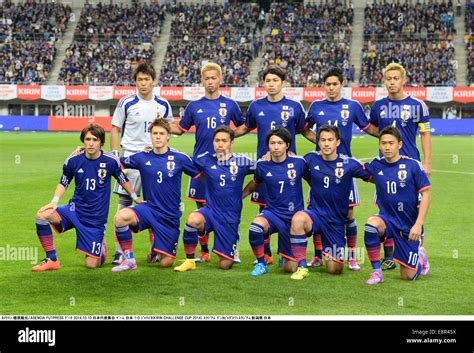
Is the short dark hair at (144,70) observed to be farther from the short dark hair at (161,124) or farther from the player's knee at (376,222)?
the player's knee at (376,222)

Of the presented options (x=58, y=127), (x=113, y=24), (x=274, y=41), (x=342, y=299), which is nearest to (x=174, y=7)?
(x=113, y=24)

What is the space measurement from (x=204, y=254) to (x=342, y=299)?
2516 mm

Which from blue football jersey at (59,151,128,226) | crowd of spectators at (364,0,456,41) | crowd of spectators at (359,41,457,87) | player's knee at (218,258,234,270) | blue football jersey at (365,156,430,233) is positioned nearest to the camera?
blue football jersey at (365,156,430,233)

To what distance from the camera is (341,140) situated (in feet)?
28.7

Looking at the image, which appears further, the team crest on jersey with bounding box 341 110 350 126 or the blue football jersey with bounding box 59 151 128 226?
the team crest on jersey with bounding box 341 110 350 126

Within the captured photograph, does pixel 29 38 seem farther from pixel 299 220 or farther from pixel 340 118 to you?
pixel 299 220

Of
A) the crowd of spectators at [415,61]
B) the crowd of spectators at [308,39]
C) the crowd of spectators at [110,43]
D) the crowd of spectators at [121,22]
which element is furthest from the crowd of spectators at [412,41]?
the crowd of spectators at [121,22]

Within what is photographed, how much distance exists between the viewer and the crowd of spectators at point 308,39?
161ft

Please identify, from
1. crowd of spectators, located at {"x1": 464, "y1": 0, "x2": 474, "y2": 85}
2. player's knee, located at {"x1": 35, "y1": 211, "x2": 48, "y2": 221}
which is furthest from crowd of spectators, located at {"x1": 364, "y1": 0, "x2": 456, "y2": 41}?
player's knee, located at {"x1": 35, "y1": 211, "x2": 48, "y2": 221}

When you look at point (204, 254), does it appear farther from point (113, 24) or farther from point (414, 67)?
point (113, 24)

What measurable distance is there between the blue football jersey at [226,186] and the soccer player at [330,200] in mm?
794

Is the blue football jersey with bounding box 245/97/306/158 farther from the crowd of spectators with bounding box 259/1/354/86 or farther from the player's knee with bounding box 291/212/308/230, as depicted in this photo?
the crowd of spectators with bounding box 259/1/354/86

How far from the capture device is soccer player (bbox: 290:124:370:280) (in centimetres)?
816

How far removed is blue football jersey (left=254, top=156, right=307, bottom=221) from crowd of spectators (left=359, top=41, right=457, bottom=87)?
130 ft
